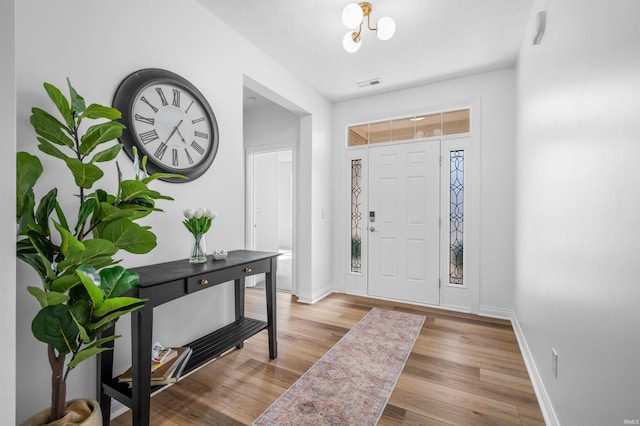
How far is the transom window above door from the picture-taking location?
3.43 metres

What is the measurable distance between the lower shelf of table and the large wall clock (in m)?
1.14

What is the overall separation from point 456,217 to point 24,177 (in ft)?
11.7

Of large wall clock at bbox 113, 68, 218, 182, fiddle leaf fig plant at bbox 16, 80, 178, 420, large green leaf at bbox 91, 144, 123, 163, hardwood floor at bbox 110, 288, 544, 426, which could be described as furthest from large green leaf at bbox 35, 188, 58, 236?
hardwood floor at bbox 110, 288, 544, 426

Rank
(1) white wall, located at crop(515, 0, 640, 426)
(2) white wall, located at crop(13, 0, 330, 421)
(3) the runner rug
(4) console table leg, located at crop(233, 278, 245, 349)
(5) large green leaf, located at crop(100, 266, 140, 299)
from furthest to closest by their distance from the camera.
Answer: (4) console table leg, located at crop(233, 278, 245, 349) < (3) the runner rug < (2) white wall, located at crop(13, 0, 330, 421) < (5) large green leaf, located at crop(100, 266, 140, 299) < (1) white wall, located at crop(515, 0, 640, 426)

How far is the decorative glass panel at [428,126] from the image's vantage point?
3.53m

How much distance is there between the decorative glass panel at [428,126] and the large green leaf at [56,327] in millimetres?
3581

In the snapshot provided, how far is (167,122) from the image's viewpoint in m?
1.99

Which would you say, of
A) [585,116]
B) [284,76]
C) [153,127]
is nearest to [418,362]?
[585,116]

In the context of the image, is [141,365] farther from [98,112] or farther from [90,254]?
[98,112]

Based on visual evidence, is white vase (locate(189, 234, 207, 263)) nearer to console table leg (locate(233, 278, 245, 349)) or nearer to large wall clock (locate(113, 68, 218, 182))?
large wall clock (locate(113, 68, 218, 182))

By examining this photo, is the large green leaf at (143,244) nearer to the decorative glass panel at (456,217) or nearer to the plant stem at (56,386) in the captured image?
the plant stem at (56,386)

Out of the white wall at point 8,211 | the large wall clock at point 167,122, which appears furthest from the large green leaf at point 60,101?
the large wall clock at point 167,122

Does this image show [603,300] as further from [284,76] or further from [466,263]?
[284,76]

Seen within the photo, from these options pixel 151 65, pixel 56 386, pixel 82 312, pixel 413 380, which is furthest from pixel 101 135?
pixel 413 380
